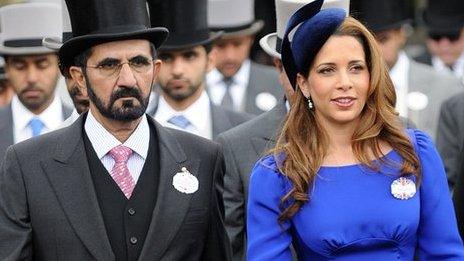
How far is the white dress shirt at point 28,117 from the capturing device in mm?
11719

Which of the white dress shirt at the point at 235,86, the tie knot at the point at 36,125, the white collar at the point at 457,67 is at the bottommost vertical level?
the white collar at the point at 457,67

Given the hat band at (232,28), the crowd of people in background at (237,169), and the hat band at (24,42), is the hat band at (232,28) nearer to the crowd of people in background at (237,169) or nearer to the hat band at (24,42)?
the hat band at (24,42)

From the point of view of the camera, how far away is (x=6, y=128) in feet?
38.2

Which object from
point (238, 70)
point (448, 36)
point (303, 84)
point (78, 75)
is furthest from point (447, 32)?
point (303, 84)

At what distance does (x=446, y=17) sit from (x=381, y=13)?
15.9 feet

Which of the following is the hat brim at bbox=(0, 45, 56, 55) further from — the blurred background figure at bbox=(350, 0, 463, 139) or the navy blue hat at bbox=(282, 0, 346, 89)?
the navy blue hat at bbox=(282, 0, 346, 89)

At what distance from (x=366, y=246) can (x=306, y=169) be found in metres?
0.40

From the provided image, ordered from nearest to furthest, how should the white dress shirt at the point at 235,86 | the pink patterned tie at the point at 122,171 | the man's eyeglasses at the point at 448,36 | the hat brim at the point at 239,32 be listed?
the pink patterned tie at the point at 122,171 → the white dress shirt at the point at 235,86 → the hat brim at the point at 239,32 → the man's eyeglasses at the point at 448,36

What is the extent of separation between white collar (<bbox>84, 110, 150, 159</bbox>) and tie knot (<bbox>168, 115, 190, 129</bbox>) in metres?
3.55

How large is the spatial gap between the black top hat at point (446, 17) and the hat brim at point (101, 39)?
11489mm

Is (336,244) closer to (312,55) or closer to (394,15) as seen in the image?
(312,55)

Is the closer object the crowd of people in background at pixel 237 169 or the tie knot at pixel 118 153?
the crowd of people in background at pixel 237 169

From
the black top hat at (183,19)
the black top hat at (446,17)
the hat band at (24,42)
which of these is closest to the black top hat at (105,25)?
the black top hat at (183,19)

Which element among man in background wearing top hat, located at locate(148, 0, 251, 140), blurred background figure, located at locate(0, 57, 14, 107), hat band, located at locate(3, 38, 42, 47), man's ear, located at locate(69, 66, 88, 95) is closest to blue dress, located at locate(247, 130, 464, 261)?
man's ear, located at locate(69, 66, 88, 95)
